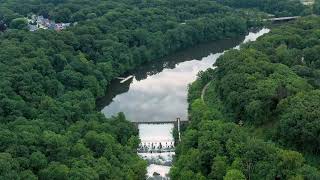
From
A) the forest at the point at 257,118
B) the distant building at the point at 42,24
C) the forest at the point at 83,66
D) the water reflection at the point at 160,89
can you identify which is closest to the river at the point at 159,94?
the water reflection at the point at 160,89

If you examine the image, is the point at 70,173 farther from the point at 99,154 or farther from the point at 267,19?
the point at 267,19

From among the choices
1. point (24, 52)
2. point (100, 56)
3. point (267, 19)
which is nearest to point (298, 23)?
point (267, 19)

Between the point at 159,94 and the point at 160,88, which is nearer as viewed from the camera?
the point at 159,94

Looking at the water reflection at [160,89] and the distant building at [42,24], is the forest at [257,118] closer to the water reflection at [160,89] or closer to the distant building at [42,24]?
the water reflection at [160,89]

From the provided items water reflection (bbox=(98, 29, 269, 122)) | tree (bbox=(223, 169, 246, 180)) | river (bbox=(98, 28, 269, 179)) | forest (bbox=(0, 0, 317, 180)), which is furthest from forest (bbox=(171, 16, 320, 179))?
water reflection (bbox=(98, 29, 269, 122))

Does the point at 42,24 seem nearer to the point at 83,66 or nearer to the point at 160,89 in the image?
Answer: the point at 83,66

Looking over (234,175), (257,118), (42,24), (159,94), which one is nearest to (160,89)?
(159,94)

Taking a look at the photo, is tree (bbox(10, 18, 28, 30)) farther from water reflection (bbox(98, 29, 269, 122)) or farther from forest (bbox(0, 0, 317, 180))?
water reflection (bbox(98, 29, 269, 122))
